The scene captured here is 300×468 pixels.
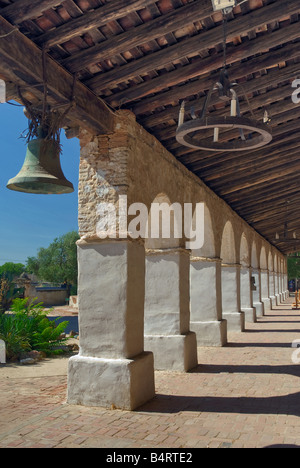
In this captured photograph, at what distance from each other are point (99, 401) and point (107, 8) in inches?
176

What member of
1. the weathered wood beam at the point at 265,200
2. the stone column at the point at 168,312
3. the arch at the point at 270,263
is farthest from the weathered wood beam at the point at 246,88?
the arch at the point at 270,263

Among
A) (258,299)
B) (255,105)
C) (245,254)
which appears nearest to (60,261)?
(258,299)

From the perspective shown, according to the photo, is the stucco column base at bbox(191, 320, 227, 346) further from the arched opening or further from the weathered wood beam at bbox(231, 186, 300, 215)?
the arched opening

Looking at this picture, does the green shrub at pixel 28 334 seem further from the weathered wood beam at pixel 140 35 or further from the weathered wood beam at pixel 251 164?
the weathered wood beam at pixel 140 35

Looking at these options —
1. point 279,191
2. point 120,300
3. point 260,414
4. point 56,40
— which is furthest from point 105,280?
point 279,191

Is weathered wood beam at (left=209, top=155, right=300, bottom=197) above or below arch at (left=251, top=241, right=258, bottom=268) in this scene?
above

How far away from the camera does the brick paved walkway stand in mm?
4137

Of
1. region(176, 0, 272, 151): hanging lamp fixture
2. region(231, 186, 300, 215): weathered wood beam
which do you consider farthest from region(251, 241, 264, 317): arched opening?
region(176, 0, 272, 151): hanging lamp fixture

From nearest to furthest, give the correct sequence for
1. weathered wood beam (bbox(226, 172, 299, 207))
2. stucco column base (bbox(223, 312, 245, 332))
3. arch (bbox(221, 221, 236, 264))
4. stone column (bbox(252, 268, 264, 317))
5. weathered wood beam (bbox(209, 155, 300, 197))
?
weathered wood beam (bbox(209, 155, 300, 197))
weathered wood beam (bbox(226, 172, 299, 207))
stucco column base (bbox(223, 312, 245, 332))
arch (bbox(221, 221, 236, 264))
stone column (bbox(252, 268, 264, 317))

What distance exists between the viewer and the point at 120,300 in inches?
215

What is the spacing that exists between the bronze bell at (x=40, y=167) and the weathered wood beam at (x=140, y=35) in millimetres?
1077

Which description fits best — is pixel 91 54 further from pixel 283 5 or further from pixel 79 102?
pixel 283 5

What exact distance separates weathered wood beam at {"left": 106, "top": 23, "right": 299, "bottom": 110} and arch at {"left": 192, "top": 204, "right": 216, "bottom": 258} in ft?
14.5

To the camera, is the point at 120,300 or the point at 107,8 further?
the point at 120,300
